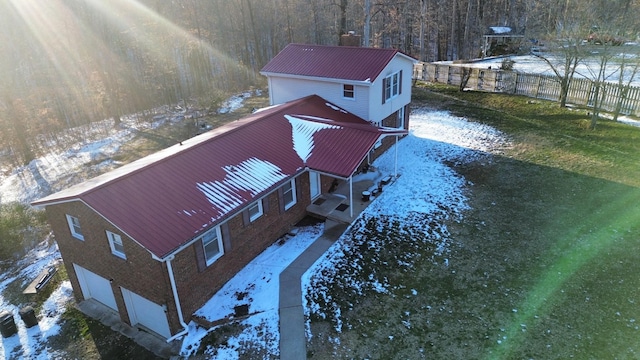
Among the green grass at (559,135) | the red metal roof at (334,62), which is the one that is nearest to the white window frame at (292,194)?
the red metal roof at (334,62)

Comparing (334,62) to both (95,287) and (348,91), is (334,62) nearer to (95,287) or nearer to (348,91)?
(348,91)

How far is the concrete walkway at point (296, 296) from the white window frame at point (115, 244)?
4.81 meters

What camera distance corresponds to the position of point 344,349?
34.5 feet

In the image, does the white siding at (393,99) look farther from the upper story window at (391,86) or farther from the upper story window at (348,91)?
the upper story window at (348,91)

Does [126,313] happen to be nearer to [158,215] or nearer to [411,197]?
[158,215]

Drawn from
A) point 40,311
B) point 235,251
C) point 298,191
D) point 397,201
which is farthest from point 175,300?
point 397,201

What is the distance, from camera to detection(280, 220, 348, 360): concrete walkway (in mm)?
10587

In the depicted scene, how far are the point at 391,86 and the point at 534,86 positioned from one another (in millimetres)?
14010

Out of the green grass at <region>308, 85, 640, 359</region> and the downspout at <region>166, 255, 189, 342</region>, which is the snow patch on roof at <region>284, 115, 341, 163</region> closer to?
the green grass at <region>308, 85, 640, 359</region>

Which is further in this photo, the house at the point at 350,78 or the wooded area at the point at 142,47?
the wooded area at the point at 142,47

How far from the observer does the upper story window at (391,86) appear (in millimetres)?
20797

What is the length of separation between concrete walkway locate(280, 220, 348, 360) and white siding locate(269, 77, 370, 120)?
7084 mm

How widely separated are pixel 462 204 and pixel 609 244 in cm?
516

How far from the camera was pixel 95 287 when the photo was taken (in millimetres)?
12945
